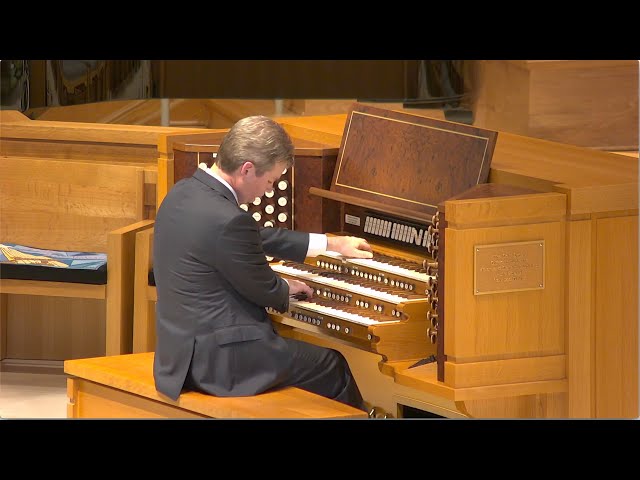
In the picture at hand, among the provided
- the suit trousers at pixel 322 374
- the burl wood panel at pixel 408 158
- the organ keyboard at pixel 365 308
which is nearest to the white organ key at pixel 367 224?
the burl wood panel at pixel 408 158

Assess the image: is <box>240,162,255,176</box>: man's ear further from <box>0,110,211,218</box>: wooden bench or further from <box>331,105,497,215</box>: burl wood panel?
<box>0,110,211,218</box>: wooden bench

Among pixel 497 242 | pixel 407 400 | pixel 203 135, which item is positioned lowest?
pixel 407 400

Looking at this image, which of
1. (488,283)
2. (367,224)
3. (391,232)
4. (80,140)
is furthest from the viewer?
(80,140)

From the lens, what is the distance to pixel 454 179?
5.65 meters

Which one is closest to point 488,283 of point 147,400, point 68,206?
point 147,400

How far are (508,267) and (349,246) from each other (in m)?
0.75

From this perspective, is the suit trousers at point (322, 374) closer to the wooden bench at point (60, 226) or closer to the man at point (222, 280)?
the man at point (222, 280)

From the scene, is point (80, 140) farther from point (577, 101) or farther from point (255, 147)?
point (577, 101)

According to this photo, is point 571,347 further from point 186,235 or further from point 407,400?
point 186,235

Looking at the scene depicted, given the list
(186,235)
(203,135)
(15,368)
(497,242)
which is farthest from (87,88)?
(497,242)

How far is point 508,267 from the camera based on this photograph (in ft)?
17.0

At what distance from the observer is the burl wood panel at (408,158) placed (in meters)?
5.60

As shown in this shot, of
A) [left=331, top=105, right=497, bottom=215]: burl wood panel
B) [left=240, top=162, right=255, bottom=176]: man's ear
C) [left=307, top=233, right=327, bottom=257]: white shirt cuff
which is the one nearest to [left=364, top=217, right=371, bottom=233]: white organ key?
[left=331, top=105, right=497, bottom=215]: burl wood panel

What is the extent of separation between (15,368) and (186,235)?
70.3 inches
